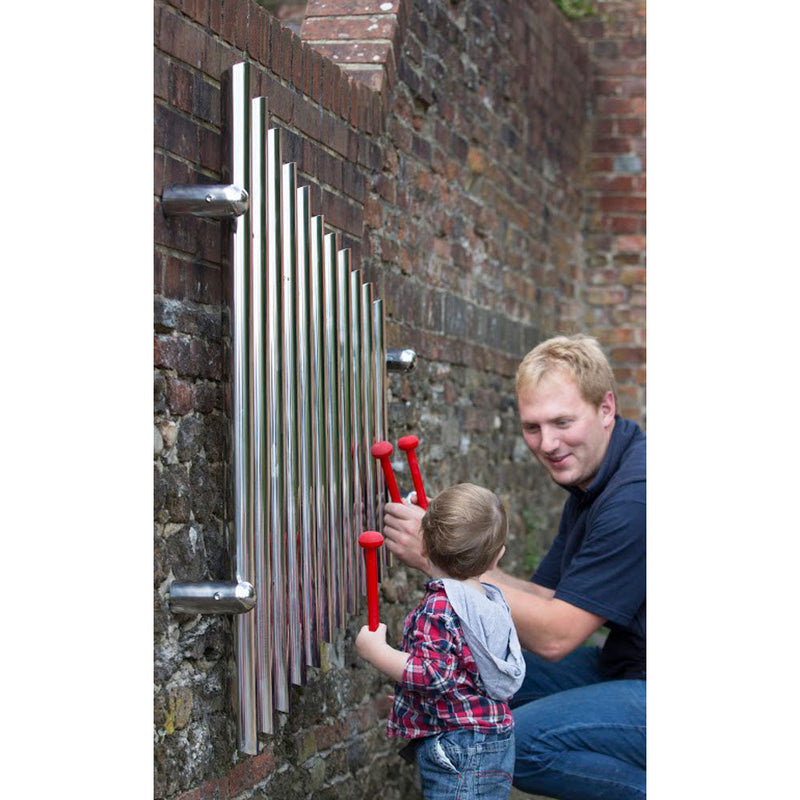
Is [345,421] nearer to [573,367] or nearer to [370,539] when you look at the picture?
[370,539]

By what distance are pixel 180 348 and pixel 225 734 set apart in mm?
792

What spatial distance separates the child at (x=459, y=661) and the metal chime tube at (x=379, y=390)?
43 cm

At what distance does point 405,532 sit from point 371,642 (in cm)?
37

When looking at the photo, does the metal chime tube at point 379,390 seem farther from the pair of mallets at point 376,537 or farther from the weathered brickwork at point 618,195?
the weathered brickwork at point 618,195

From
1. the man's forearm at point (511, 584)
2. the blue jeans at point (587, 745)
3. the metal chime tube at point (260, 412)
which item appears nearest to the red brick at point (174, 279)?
the metal chime tube at point (260, 412)

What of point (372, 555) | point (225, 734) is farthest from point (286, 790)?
point (372, 555)

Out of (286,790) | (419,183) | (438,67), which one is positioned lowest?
(286,790)

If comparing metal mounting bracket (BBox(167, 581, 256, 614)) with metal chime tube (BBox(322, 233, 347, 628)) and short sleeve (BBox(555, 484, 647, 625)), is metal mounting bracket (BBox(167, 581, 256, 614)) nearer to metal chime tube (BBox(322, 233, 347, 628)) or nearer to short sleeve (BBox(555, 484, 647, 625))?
metal chime tube (BBox(322, 233, 347, 628))

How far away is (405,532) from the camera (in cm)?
286

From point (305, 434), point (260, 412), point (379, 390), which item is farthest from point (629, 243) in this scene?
point (260, 412)

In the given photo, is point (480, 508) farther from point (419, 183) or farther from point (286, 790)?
point (419, 183)
